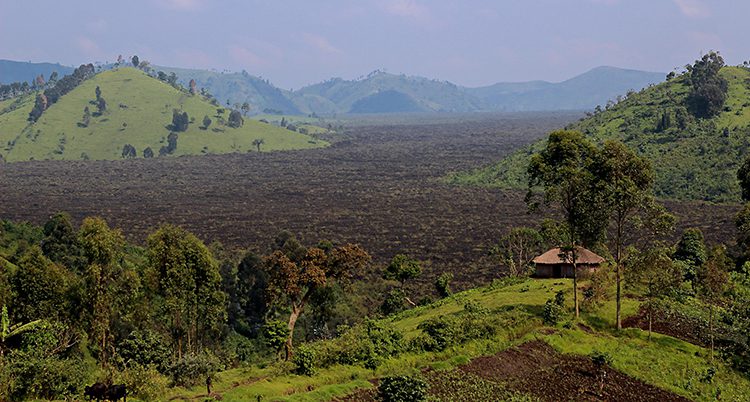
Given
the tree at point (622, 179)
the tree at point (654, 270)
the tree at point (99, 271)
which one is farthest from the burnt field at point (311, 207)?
the tree at point (99, 271)

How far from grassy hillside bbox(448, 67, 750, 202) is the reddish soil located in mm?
97836

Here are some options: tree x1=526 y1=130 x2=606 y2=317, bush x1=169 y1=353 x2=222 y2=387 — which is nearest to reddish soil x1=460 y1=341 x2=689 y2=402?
tree x1=526 y1=130 x2=606 y2=317

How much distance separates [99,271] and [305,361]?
12.9 m

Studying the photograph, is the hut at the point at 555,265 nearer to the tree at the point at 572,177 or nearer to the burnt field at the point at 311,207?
the tree at the point at 572,177

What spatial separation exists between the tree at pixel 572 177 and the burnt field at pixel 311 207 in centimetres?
3429

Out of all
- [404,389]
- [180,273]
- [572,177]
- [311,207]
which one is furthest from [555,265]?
[311,207]

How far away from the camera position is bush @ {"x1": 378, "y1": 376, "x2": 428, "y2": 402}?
27297 millimetres

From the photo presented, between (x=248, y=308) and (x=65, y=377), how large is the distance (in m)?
35.1

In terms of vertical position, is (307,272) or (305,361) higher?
(307,272)

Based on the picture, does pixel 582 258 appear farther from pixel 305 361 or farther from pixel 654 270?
pixel 305 361

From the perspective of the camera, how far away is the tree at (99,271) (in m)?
35.1

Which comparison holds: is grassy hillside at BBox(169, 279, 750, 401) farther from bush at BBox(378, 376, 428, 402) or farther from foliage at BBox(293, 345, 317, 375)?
bush at BBox(378, 376, 428, 402)

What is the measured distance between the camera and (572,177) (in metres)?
38.9

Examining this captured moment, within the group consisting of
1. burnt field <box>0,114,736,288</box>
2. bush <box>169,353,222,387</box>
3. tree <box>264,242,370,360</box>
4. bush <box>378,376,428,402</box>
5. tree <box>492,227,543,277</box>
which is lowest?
burnt field <box>0,114,736,288</box>
